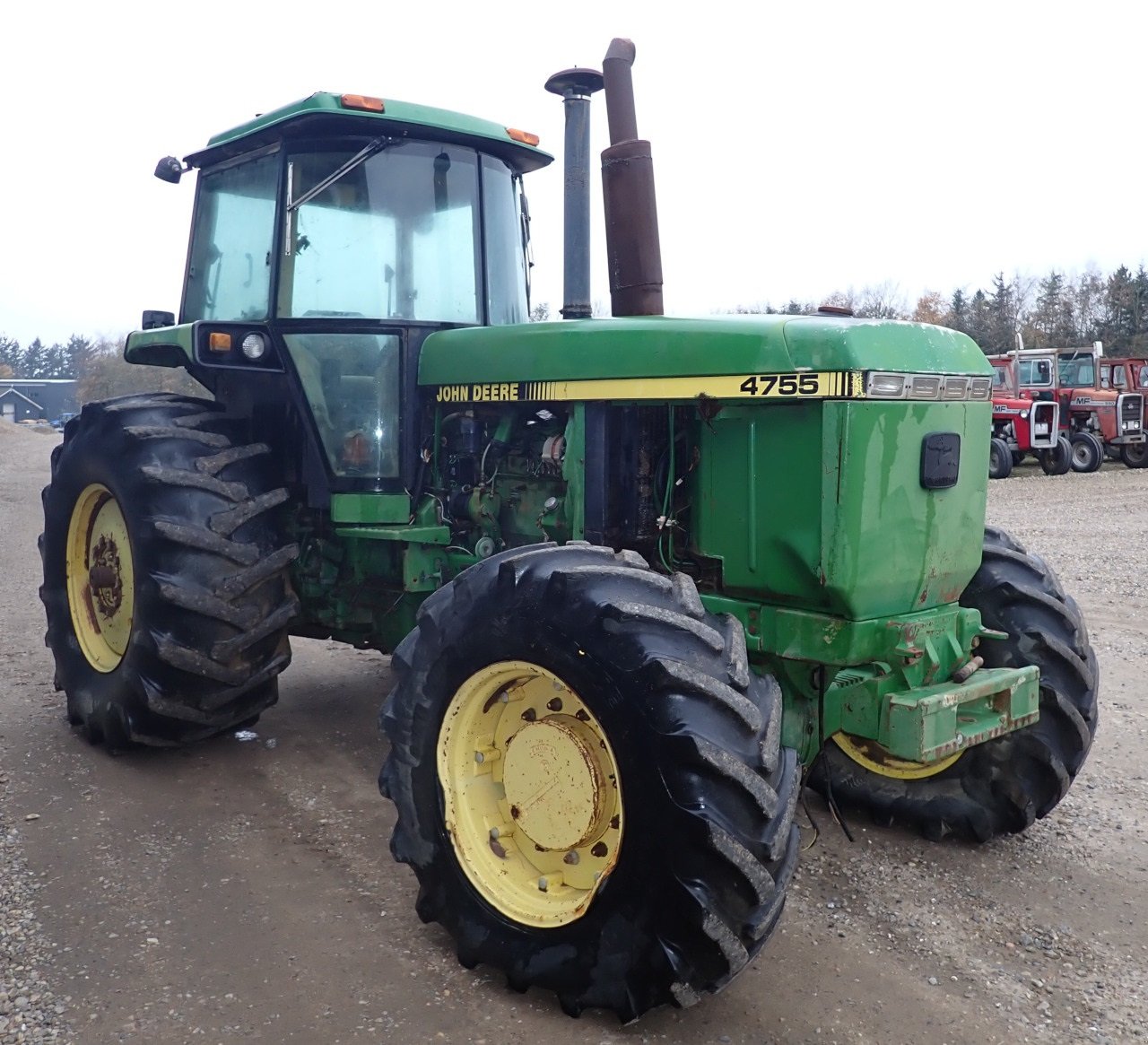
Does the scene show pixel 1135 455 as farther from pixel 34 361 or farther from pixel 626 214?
pixel 34 361

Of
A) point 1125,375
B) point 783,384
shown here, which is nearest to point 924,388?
point 783,384

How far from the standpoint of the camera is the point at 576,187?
5184 mm

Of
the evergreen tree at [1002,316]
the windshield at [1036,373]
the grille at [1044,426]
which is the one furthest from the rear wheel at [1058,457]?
the evergreen tree at [1002,316]

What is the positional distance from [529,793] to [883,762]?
5.63ft

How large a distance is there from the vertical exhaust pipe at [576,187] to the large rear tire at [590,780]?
6.77 ft

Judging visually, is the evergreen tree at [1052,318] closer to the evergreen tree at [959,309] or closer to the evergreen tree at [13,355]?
the evergreen tree at [959,309]

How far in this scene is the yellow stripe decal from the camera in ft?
10.9

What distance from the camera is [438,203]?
4.81m

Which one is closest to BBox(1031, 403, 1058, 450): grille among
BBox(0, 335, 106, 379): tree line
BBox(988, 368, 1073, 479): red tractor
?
BBox(988, 368, 1073, 479): red tractor

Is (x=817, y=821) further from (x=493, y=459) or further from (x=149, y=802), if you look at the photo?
(x=149, y=802)

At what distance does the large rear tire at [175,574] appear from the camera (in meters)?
4.48

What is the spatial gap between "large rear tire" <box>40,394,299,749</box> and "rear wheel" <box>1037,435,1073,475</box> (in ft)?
62.6

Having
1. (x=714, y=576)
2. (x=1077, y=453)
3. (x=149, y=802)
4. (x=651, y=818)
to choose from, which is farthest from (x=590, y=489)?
(x=1077, y=453)

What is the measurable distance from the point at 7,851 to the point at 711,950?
266 centimetres
